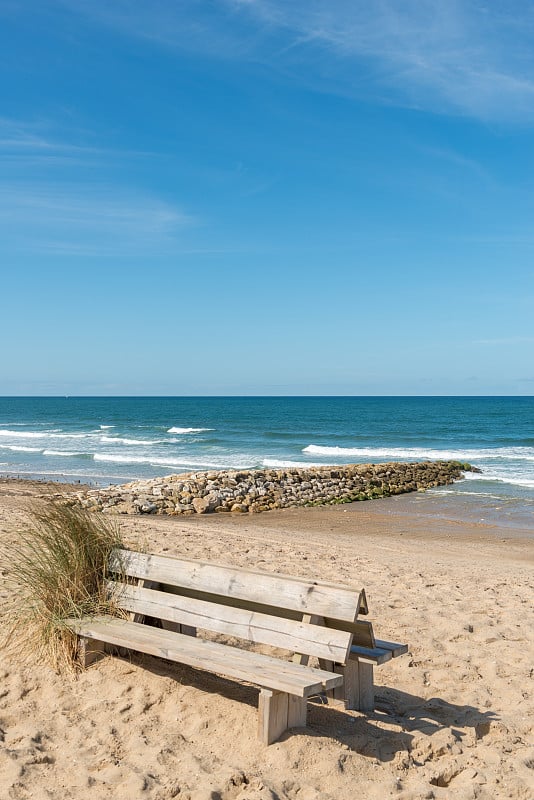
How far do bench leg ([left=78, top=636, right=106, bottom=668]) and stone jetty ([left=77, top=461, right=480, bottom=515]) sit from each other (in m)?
10.8

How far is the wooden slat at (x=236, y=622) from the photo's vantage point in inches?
158

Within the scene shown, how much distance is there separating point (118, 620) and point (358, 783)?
1.99 meters

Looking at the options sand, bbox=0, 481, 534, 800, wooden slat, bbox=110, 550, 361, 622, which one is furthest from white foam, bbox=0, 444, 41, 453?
wooden slat, bbox=110, 550, 361, 622

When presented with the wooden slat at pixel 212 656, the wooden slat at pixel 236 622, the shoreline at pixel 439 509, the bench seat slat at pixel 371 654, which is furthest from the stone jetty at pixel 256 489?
the bench seat slat at pixel 371 654

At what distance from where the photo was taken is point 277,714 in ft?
12.6

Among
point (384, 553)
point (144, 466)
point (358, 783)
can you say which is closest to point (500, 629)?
point (358, 783)

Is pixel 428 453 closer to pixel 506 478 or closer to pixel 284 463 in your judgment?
pixel 284 463

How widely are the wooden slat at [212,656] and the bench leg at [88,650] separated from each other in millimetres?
121

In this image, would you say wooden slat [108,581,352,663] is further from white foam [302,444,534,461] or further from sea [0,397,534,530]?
white foam [302,444,534,461]

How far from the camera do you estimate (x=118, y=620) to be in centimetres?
482

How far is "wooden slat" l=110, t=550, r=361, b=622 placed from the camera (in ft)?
13.4

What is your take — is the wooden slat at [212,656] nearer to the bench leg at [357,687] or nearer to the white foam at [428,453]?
the bench leg at [357,687]

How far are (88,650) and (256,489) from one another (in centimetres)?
1482

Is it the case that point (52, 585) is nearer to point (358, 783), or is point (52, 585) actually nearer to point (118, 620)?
point (118, 620)
